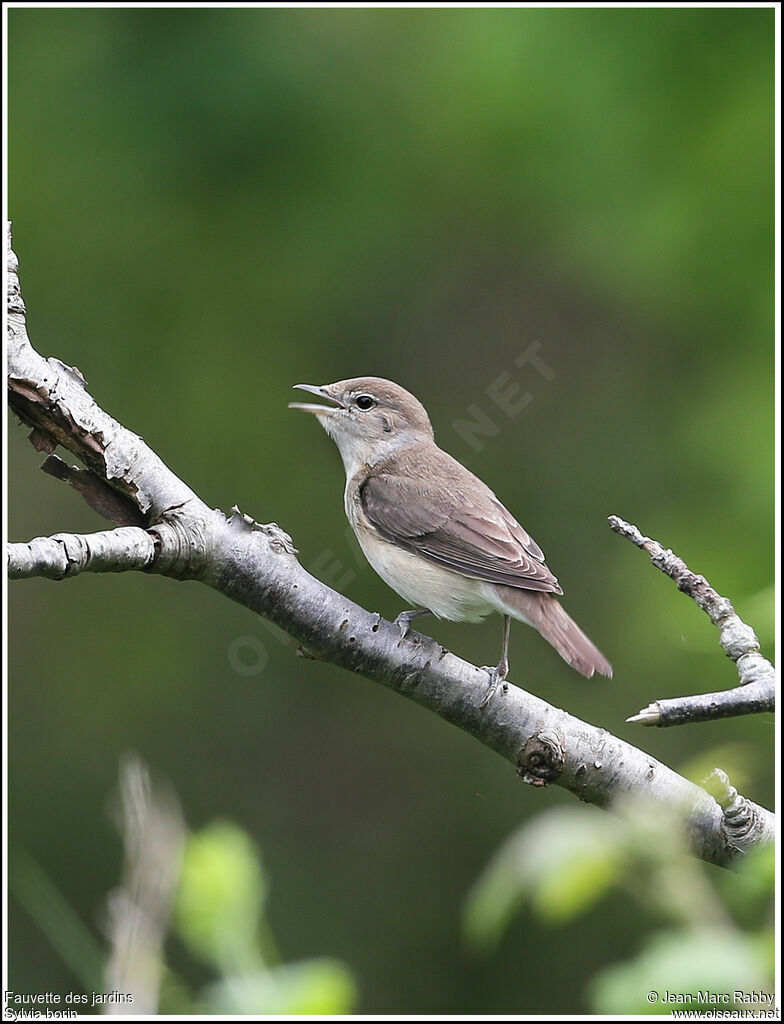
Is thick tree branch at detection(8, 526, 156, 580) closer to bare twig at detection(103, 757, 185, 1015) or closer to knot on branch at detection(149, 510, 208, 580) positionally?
knot on branch at detection(149, 510, 208, 580)

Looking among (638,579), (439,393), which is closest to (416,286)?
(439,393)

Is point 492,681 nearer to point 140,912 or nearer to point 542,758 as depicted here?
point 542,758

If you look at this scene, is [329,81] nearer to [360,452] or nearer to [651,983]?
[360,452]

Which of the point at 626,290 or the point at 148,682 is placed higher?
the point at 626,290

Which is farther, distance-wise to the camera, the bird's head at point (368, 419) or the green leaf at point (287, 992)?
the bird's head at point (368, 419)

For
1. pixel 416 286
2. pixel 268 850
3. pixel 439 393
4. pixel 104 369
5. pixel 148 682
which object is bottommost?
pixel 268 850

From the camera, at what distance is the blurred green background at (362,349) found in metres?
6.77

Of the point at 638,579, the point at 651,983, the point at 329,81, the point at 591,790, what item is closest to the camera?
the point at 651,983

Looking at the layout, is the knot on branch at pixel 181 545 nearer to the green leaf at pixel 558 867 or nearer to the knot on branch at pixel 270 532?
the knot on branch at pixel 270 532

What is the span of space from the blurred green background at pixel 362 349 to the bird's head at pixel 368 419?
64.0 inches

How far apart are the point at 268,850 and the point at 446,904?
1299mm

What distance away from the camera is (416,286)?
7.70 metres

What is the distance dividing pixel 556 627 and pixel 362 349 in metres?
4.19

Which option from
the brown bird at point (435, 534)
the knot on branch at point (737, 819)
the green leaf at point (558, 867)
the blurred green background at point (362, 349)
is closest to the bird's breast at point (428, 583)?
the brown bird at point (435, 534)
